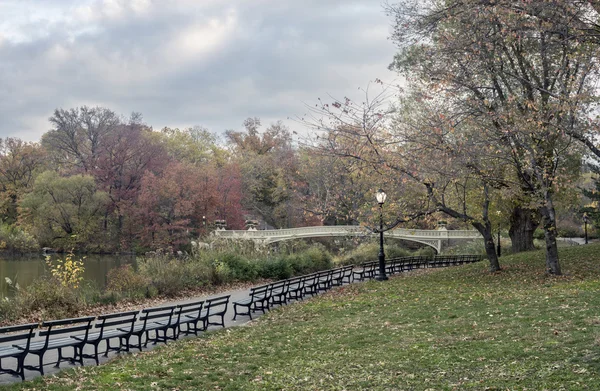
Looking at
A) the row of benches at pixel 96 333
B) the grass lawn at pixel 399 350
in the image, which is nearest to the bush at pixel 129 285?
the row of benches at pixel 96 333

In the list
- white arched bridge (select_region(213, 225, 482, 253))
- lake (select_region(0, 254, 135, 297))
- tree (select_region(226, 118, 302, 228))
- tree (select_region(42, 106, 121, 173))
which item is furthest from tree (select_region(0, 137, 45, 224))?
white arched bridge (select_region(213, 225, 482, 253))

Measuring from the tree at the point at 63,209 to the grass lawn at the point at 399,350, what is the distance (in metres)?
43.3

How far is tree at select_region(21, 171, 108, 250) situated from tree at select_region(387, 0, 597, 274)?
42.2m

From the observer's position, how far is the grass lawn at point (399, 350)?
280 inches

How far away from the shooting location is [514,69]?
16.8 m

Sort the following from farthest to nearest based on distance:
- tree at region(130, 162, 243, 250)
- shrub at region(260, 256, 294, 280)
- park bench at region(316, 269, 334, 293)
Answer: tree at region(130, 162, 243, 250), shrub at region(260, 256, 294, 280), park bench at region(316, 269, 334, 293)

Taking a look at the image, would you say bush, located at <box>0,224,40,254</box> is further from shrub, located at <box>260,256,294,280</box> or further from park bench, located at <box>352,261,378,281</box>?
park bench, located at <box>352,261,378,281</box>

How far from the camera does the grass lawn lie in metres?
7.12

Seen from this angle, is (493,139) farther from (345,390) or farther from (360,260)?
(360,260)

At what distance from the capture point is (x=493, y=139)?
15.8 metres

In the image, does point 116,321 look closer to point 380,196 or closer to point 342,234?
point 380,196

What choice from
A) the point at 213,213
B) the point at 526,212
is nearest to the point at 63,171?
the point at 213,213

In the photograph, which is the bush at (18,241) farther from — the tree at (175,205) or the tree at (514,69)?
the tree at (514,69)

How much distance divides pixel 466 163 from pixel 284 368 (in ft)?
36.3
